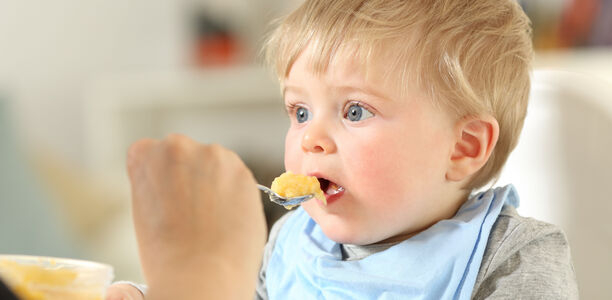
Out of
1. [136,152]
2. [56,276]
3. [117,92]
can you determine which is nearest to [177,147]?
[136,152]

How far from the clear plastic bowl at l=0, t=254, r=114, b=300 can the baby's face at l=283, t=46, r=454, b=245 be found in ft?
0.87

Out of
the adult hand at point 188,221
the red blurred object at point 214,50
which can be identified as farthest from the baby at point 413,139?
the red blurred object at point 214,50

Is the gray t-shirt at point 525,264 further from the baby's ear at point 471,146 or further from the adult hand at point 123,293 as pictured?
the adult hand at point 123,293

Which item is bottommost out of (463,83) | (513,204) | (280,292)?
(280,292)

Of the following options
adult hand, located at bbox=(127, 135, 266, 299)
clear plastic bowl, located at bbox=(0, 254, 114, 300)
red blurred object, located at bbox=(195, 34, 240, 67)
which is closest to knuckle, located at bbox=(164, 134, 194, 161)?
adult hand, located at bbox=(127, 135, 266, 299)

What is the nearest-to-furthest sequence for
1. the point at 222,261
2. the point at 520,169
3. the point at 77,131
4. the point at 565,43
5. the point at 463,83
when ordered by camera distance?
the point at 222,261
the point at 463,83
the point at 520,169
the point at 565,43
the point at 77,131

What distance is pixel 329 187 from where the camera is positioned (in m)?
0.73

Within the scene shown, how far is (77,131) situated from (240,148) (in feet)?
2.56

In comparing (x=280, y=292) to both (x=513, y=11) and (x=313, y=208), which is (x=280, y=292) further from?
(x=513, y=11)

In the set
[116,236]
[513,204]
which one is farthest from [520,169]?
[116,236]

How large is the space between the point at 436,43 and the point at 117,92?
8.15 ft

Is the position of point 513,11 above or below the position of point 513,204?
above

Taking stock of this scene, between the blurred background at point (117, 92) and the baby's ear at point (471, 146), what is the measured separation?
4.75 ft

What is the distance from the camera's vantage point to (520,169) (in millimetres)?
1084
